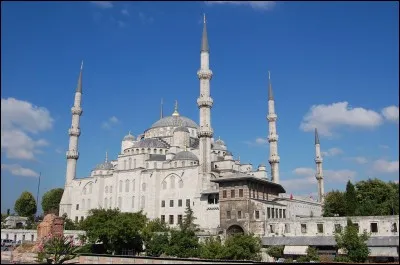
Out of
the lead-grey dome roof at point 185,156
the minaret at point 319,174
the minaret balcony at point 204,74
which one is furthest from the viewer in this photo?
the minaret at point 319,174

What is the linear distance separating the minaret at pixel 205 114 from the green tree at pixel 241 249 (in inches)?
576

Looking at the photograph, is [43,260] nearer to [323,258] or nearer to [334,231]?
[323,258]

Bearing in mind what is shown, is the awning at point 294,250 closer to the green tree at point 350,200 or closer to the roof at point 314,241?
the roof at point 314,241

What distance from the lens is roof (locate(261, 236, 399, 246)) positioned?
2706cm

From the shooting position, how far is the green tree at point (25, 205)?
63.5m

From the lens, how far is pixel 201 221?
39531 mm

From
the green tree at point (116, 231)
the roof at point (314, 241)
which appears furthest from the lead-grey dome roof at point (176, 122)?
the roof at point (314, 241)

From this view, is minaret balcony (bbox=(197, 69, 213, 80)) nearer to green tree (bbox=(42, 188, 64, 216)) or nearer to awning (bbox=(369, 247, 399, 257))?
awning (bbox=(369, 247, 399, 257))

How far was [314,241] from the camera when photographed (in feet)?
96.9

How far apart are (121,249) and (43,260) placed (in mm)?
9273

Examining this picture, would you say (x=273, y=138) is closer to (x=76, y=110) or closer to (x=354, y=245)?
(x=354, y=245)

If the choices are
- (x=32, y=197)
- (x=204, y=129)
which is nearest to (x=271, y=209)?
(x=204, y=129)

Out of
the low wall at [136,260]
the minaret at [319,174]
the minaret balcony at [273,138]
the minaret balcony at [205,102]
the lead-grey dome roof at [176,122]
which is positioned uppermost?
the lead-grey dome roof at [176,122]

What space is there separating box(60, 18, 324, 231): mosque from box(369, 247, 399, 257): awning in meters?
8.57
